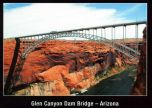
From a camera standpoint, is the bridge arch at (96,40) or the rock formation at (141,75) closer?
the rock formation at (141,75)

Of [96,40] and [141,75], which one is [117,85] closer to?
[141,75]

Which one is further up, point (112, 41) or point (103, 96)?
point (112, 41)

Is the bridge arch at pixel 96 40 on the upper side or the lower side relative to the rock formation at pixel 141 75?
upper

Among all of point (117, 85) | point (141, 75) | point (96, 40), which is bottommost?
point (117, 85)

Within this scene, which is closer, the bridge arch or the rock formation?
the rock formation

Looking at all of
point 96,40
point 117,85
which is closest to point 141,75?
point 117,85

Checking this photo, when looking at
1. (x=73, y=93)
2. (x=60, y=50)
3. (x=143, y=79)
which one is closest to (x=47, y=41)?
(x=60, y=50)

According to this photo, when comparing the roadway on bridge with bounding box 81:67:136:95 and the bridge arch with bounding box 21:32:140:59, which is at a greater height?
the bridge arch with bounding box 21:32:140:59
